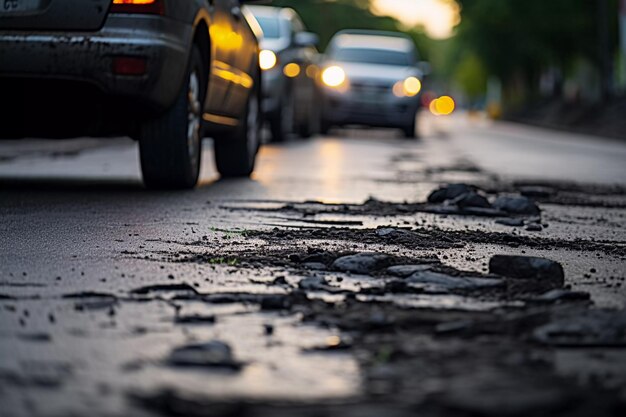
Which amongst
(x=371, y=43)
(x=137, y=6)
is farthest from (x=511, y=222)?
(x=371, y=43)

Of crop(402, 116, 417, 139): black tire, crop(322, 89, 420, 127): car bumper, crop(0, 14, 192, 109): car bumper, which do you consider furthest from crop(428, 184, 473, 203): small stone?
crop(402, 116, 417, 139): black tire

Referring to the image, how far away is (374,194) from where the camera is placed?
983 centimetres

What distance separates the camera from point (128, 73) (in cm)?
791

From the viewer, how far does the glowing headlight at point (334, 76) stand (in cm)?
2591

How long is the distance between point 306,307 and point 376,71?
72.9ft

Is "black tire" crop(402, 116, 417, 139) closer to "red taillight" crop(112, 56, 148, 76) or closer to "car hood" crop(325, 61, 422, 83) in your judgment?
"car hood" crop(325, 61, 422, 83)

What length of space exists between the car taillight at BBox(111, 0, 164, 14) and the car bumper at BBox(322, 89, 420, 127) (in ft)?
57.8

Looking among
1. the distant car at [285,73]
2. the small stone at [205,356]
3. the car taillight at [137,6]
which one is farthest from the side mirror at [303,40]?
the small stone at [205,356]

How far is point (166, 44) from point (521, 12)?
137 ft

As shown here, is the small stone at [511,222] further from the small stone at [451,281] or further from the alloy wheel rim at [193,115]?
the small stone at [451,281]

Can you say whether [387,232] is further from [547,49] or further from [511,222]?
[547,49]

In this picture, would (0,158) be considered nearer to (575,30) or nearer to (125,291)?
(125,291)

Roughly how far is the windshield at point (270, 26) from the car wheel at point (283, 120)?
901 mm

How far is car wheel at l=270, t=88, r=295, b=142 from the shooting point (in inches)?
764
